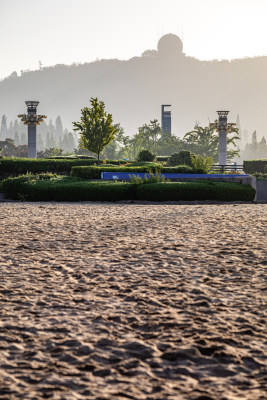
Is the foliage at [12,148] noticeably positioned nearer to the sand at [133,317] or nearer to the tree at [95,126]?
the tree at [95,126]

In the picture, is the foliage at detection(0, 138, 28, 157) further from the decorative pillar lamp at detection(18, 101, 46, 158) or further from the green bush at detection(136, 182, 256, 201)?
the green bush at detection(136, 182, 256, 201)

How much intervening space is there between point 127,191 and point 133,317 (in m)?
14.6

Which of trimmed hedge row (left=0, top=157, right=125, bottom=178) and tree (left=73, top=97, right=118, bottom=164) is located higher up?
tree (left=73, top=97, right=118, bottom=164)

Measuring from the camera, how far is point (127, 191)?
62.4ft

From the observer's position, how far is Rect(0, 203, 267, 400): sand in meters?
3.20

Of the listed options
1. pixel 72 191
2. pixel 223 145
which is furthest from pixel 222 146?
pixel 72 191

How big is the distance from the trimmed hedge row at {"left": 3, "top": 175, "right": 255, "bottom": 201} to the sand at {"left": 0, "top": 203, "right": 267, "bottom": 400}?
9.34 m

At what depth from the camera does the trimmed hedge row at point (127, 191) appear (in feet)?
61.0

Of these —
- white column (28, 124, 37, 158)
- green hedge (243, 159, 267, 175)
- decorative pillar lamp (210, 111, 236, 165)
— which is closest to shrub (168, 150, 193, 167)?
decorative pillar lamp (210, 111, 236, 165)

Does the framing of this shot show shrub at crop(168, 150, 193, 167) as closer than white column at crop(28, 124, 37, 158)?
Yes

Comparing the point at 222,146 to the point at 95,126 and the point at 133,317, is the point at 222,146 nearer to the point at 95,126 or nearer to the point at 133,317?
the point at 95,126

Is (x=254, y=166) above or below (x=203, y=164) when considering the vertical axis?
above

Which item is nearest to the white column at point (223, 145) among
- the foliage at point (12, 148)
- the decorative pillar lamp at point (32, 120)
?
the decorative pillar lamp at point (32, 120)

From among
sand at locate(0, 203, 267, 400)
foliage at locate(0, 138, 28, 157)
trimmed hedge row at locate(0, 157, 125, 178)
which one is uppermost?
foliage at locate(0, 138, 28, 157)
